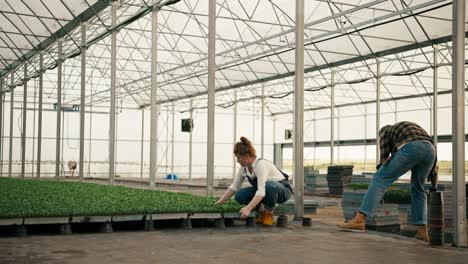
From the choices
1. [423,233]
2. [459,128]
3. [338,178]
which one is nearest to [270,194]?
[423,233]

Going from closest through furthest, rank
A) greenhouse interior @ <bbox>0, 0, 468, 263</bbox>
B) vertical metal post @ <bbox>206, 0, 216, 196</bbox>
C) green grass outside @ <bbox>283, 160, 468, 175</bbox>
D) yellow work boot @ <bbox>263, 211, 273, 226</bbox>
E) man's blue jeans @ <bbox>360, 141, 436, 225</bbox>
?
greenhouse interior @ <bbox>0, 0, 468, 263</bbox> < man's blue jeans @ <bbox>360, 141, 436, 225</bbox> < yellow work boot @ <bbox>263, 211, 273, 226</bbox> < vertical metal post @ <bbox>206, 0, 216, 196</bbox> < green grass outside @ <bbox>283, 160, 468, 175</bbox>

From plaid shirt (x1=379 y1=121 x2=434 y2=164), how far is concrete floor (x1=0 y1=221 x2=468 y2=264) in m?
0.97

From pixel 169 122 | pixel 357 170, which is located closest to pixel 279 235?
pixel 357 170

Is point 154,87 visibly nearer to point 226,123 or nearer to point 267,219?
point 267,219

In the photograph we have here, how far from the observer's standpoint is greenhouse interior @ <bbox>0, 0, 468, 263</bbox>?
5.39m

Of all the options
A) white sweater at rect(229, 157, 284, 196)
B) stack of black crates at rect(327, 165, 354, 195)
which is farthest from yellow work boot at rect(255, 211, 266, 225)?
stack of black crates at rect(327, 165, 354, 195)

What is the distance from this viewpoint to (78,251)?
4.86m

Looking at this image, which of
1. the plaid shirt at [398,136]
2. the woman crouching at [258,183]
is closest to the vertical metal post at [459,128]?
the plaid shirt at [398,136]

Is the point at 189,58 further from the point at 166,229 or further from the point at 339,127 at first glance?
the point at 166,229

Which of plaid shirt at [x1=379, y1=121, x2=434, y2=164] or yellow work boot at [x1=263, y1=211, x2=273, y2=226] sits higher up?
plaid shirt at [x1=379, y1=121, x2=434, y2=164]

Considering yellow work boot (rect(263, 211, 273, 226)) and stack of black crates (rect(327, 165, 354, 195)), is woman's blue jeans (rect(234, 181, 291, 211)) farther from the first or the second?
stack of black crates (rect(327, 165, 354, 195))

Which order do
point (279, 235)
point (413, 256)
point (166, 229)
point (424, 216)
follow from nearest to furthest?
point (413, 256) → point (424, 216) → point (279, 235) → point (166, 229)

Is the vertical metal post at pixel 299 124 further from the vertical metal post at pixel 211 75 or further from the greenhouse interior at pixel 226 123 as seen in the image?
the vertical metal post at pixel 211 75

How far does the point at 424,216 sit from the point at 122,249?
316 cm
